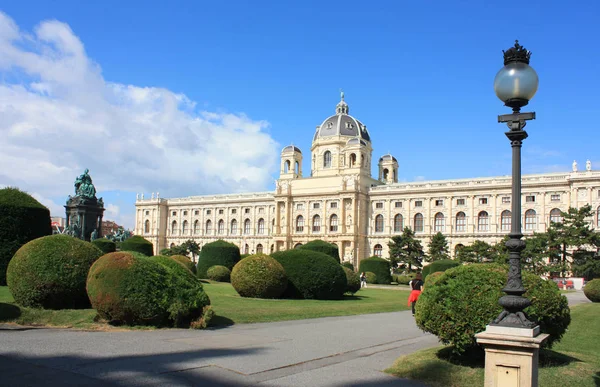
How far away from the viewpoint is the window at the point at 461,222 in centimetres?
6500

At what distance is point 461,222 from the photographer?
65312 millimetres

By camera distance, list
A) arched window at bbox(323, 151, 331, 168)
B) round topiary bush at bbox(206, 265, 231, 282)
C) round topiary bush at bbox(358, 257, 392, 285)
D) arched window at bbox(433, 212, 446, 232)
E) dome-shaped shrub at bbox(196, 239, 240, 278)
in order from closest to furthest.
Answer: round topiary bush at bbox(206, 265, 231, 282) < dome-shaped shrub at bbox(196, 239, 240, 278) < round topiary bush at bbox(358, 257, 392, 285) < arched window at bbox(433, 212, 446, 232) < arched window at bbox(323, 151, 331, 168)

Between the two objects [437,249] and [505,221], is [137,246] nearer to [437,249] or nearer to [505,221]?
[437,249]

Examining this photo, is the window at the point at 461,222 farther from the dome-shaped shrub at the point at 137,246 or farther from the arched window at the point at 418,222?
the dome-shaped shrub at the point at 137,246

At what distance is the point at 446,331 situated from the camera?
9.21 meters

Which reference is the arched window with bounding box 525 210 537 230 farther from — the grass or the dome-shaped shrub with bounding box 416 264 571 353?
the dome-shaped shrub with bounding box 416 264 571 353

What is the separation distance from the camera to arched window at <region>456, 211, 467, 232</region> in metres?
65.0

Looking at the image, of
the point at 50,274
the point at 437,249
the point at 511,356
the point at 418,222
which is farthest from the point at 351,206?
the point at 511,356

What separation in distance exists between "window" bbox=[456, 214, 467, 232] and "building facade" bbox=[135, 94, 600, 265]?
0.12 meters

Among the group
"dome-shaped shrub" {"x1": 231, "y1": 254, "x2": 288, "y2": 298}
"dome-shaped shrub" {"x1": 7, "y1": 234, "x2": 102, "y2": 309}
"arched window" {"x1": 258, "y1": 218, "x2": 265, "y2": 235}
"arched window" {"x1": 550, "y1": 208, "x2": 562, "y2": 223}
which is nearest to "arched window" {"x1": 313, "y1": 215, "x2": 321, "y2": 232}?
"arched window" {"x1": 258, "y1": 218, "x2": 265, "y2": 235}

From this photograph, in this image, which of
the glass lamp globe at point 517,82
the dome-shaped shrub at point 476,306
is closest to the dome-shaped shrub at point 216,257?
the dome-shaped shrub at point 476,306

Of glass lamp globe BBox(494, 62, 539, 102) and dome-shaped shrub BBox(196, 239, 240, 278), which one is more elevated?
glass lamp globe BBox(494, 62, 539, 102)

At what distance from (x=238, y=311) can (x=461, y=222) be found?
175ft

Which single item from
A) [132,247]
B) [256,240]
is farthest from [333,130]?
[132,247]
